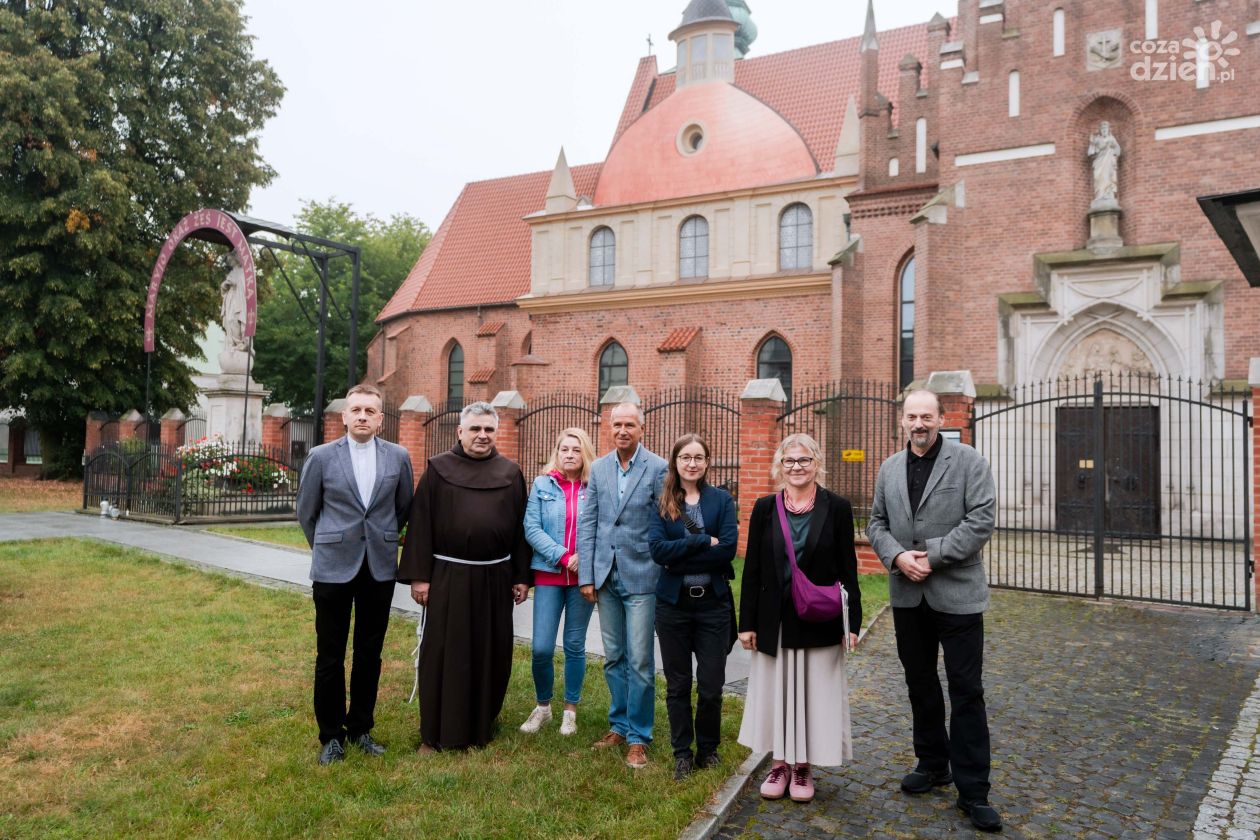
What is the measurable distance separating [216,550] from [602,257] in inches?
620

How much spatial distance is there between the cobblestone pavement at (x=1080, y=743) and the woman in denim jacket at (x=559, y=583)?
1.23 m

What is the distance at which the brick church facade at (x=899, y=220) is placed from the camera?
15.2 m

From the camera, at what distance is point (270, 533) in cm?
1362


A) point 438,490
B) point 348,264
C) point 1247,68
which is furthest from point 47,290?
point 1247,68

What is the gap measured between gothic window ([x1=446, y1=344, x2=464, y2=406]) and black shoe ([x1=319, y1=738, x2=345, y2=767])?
25.1m

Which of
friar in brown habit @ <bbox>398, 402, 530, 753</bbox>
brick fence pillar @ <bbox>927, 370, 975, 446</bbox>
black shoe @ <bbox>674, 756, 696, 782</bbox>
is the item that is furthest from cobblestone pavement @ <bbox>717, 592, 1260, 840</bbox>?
brick fence pillar @ <bbox>927, 370, 975, 446</bbox>

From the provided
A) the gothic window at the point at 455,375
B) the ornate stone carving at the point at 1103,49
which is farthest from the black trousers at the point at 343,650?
the gothic window at the point at 455,375

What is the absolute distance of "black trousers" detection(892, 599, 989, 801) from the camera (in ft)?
13.0

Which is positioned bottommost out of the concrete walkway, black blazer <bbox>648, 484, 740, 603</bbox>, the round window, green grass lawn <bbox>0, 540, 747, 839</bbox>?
green grass lawn <bbox>0, 540, 747, 839</bbox>

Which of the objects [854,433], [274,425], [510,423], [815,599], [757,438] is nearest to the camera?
[815,599]

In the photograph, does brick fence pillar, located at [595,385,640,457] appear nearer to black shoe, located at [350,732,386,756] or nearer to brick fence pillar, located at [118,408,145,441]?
black shoe, located at [350,732,386,756]

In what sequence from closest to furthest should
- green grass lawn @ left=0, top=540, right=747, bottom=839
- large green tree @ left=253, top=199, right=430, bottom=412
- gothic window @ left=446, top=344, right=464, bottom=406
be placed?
green grass lawn @ left=0, top=540, right=747, bottom=839 → gothic window @ left=446, top=344, right=464, bottom=406 → large green tree @ left=253, top=199, right=430, bottom=412

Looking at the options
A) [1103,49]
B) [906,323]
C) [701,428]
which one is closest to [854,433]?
[906,323]

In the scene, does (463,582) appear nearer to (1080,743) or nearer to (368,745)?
(368,745)
